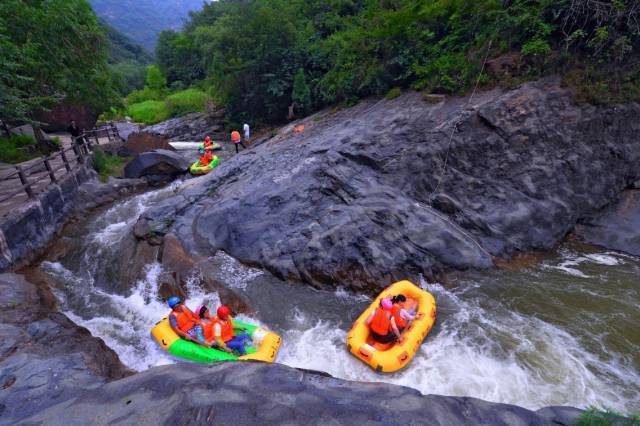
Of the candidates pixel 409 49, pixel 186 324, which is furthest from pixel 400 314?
pixel 409 49

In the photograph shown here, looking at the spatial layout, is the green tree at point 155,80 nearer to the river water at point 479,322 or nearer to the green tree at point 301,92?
the green tree at point 301,92

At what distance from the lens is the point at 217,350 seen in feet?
18.0

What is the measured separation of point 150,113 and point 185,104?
385 cm

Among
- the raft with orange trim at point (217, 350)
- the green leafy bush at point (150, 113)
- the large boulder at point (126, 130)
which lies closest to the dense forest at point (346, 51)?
the large boulder at point (126, 130)

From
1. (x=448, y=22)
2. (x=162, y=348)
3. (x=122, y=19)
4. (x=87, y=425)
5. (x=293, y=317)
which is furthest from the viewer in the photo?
(x=122, y=19)

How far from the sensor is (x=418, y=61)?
35.3 ft

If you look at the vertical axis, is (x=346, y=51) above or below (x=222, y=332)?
above

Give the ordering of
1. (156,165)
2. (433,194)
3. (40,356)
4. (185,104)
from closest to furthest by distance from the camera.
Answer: (40,356) → (433,194) → (156,165) → (185,104)

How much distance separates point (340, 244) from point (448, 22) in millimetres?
8106

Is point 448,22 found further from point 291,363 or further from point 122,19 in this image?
point 122,19

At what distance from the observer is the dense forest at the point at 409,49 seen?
8125mm

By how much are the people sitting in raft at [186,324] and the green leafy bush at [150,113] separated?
25259mm

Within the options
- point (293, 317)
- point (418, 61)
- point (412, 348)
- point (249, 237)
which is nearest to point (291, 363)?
point (293, 317)

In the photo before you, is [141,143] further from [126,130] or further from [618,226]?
[618,226]
